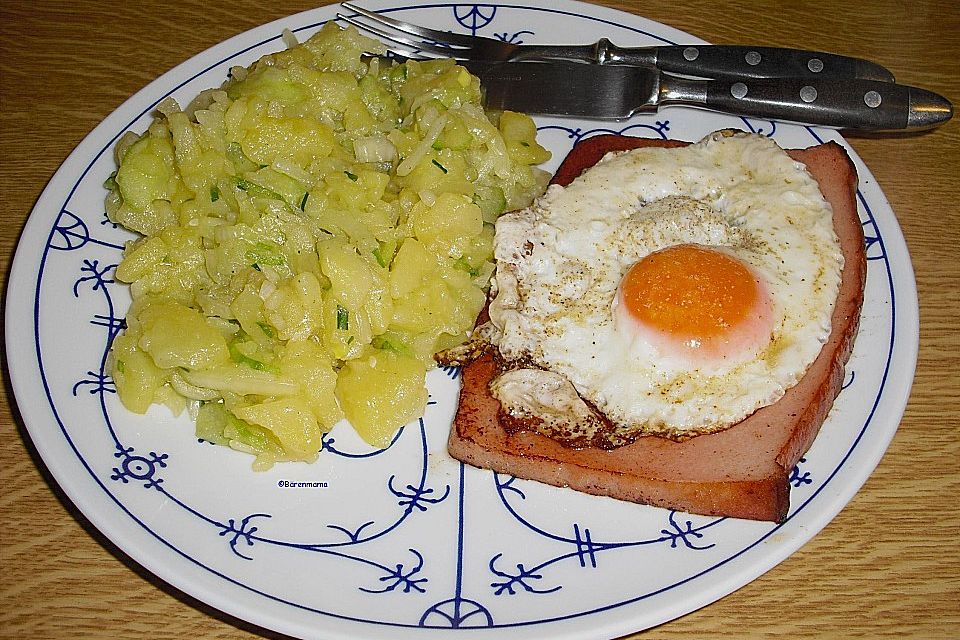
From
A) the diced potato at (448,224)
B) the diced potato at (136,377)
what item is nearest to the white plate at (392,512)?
the diced potato at (136,377)

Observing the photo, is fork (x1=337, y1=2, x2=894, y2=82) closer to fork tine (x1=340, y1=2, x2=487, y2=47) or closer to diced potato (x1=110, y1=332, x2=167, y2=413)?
fork tine (x1=340, y1=2, x2=487, y2=47)

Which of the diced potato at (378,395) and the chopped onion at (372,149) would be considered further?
the chopped onion at (372,149)

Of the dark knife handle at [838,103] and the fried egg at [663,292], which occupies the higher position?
the dark knife handle at [838,103]

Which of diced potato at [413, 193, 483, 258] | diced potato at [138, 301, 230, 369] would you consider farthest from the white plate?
diced potato at [413, 193, 483, 258]

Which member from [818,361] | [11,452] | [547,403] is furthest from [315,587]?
[818,361]

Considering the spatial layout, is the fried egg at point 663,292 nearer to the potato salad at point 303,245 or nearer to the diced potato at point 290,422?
the potato salad at point 303,245

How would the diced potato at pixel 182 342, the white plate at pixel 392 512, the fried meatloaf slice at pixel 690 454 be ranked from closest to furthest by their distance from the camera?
1. the white plate at pixel 392 512
2. the fried meatloaf slice at pixel 690 454
3. the diced potato at pixel 182 342

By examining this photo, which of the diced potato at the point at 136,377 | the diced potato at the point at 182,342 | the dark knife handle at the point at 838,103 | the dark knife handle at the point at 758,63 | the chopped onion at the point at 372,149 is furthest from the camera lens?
the dark knife handle at the point at 758,63

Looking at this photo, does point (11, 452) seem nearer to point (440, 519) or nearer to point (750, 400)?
point (440, 519)
